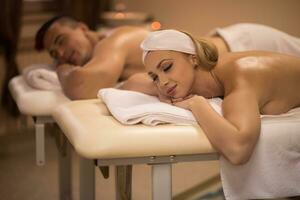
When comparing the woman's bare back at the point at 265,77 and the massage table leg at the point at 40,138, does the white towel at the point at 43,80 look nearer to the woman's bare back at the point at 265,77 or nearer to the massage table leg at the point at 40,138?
the massage table leg at the point at 40,138

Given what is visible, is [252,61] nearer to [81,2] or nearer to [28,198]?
[28,198]

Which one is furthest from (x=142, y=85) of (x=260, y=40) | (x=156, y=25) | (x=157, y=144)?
(x=156, y=25)

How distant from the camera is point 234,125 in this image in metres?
1.21

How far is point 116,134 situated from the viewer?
1.21 metres

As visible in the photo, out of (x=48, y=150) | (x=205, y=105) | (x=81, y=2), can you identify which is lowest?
(x=48, y=150)

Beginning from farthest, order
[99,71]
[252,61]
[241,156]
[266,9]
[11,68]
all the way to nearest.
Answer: [11,68] < [266,9] < [99,71] < [252,61] < [241,156]

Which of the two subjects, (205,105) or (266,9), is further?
(266,9)

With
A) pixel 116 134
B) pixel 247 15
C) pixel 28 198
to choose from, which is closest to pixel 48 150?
pixel 28 198

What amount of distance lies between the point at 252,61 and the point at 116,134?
1.60 ft

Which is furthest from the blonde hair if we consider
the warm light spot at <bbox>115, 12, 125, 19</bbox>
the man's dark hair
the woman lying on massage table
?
the warm light spot at <bbox>115, 12, 125, 19</bbox>

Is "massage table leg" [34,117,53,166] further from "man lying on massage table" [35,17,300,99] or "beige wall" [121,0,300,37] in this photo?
"beige wall" [121,0,300,37]

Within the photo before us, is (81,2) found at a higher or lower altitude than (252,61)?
lower

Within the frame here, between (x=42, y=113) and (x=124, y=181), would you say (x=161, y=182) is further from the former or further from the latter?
(x=42, y=113)

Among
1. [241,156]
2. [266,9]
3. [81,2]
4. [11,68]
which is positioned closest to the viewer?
[241,156]
